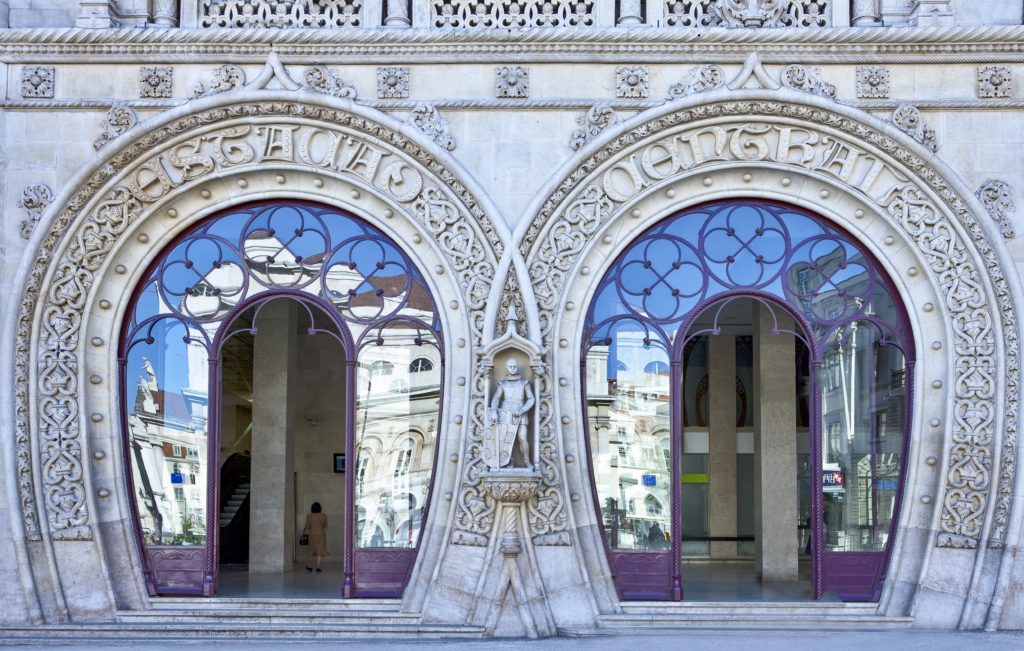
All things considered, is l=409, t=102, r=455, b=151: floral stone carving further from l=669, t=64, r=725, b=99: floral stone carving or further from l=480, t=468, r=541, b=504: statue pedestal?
l=480, t=468, r=541, b=504: statue pedestal

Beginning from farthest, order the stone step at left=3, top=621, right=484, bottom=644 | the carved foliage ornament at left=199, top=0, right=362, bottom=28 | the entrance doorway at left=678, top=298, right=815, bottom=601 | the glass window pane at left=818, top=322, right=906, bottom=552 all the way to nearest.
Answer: the entrance doorway at left=678, top=298, right=815, bottom=601, the carved foliage ornament at left=199, top=0, right=362, bottom=28, the glass window pane at left=818, top=322, right=906, bottom=552, the stone step at left=3, top=621, right=484, bottom=644

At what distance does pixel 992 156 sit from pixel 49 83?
9.77 meters

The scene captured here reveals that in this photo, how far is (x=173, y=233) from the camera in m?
13.2

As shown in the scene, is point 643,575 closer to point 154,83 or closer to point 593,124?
point 593,124

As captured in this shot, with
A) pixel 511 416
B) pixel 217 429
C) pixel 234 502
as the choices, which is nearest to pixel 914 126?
pixel 511 416

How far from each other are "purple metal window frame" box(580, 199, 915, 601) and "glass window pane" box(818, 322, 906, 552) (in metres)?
0.10

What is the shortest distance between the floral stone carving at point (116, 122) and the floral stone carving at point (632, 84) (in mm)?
5048

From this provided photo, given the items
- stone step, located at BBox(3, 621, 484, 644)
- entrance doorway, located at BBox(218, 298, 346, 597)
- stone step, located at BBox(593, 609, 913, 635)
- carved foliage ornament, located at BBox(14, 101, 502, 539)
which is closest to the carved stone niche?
carved foliage ornament, located at BBox(14, 101, 502, 539)

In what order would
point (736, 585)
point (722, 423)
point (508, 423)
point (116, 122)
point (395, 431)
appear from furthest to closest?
1. point (722, 423)
2. point (736, 585)
3. point (395, 431)
4. point (116, 122)
5. point (508, 423)

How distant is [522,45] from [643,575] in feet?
18.4

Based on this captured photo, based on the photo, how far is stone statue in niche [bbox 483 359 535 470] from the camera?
481 inches

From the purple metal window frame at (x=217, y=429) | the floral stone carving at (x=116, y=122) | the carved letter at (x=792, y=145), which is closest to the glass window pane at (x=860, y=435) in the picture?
the carved letter at (x=792, y=145)

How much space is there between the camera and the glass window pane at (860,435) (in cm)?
1295

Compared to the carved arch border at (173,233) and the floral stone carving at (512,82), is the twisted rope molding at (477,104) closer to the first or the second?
the floral stone carving at (512,82)
